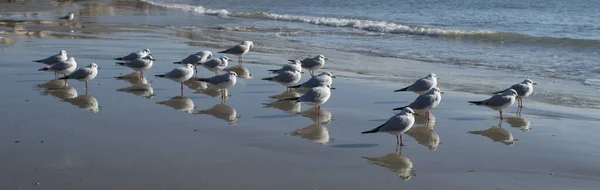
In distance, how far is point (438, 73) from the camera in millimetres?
12664

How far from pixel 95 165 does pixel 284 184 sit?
5.18 feet

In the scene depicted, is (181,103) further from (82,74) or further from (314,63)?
(314,63)

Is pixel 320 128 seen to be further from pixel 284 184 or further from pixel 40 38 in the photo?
pixel 40 38

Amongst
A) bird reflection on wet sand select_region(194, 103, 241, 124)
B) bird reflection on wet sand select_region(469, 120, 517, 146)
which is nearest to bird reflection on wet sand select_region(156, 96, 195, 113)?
bird reflection on wet sand select_region(194, 103, 241, 124)

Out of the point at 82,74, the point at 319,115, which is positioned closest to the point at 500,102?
the point at 319,115

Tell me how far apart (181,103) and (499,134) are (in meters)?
3.79

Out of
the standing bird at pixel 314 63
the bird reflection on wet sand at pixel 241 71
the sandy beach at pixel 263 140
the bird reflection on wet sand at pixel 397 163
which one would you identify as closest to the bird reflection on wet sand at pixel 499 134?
the sandy beach at pixel 263 140

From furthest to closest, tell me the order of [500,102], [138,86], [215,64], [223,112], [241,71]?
[241,71] < [215,64] < [138,86] < [500,102] < [223,112]

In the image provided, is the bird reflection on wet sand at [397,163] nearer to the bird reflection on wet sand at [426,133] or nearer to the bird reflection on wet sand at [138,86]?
the bird reflection on wet sand at [426,133]

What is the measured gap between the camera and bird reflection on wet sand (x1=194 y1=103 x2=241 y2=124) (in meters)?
8.23

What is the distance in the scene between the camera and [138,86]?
1022 centimetres

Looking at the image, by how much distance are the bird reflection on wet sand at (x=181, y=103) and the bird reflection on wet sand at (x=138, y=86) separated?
1.20 ft

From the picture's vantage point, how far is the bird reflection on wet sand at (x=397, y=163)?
20.1 feet

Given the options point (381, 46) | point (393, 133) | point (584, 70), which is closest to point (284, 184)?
point (393, 133)
